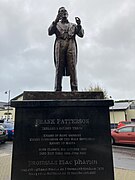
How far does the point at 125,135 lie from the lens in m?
12.9

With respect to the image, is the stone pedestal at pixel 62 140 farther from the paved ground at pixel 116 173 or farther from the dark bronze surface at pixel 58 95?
the paved ground at pixel 116 173

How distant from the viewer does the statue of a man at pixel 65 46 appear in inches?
174

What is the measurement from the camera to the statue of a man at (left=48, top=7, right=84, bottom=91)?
4.43 metres

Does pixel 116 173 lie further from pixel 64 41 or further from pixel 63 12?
pixel 63 12

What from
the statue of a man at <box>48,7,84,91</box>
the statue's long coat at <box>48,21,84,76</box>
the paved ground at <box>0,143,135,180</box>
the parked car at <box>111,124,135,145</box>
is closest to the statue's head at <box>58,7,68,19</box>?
the statue of a man at <box>48,7,84,91</box>

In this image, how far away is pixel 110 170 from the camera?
3459 millimetres

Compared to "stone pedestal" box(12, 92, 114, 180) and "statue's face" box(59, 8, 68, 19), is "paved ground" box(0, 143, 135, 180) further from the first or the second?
"statue's face" box(59, 8, 68, 19)

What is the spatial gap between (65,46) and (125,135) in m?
10.0

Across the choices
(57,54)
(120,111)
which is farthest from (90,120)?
(120,111)

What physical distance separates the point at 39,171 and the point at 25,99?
4.42ft

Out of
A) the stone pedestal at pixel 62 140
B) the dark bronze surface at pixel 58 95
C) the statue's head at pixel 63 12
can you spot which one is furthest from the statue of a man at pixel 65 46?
the stone pedestal at pixel 62 140

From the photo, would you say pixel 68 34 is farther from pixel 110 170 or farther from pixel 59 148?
pixel 110 170

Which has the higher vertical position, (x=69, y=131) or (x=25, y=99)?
(x=25, y=99)

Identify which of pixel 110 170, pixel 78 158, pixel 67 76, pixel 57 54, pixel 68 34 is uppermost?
pixel 68 34
